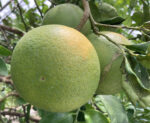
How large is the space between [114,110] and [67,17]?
566 mm

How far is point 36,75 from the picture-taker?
867 millimetres

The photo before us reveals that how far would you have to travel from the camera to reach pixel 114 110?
1.22 m

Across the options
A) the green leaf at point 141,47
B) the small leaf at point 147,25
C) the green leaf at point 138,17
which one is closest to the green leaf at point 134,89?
the green leaf at point 141,47

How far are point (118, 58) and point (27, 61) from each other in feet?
1.41

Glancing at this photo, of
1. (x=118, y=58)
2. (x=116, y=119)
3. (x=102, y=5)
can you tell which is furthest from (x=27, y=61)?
(x=102, y=5)

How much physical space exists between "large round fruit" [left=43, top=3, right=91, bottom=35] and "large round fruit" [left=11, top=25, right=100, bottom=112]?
0.30 m

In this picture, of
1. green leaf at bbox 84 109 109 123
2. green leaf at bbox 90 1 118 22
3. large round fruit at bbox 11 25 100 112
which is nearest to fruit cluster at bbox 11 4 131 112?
large round fruit at bbox 11 25 100 112

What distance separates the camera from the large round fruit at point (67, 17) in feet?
4.15

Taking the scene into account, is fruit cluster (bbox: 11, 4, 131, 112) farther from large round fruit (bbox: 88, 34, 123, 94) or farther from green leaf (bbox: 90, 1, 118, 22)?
green leaf (bbox: 90, 1, 118, 22)

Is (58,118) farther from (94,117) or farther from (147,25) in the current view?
(147,25)

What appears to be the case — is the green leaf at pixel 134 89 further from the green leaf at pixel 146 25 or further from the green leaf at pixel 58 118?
the green leaf at pixel 58 118

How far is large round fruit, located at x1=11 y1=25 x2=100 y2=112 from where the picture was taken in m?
0.86

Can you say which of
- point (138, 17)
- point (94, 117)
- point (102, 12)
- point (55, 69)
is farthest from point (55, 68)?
point (138, 17)

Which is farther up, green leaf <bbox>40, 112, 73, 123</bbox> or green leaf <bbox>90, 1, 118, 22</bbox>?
green leaf <bbox>90, 1, 118, 22</bbox>
